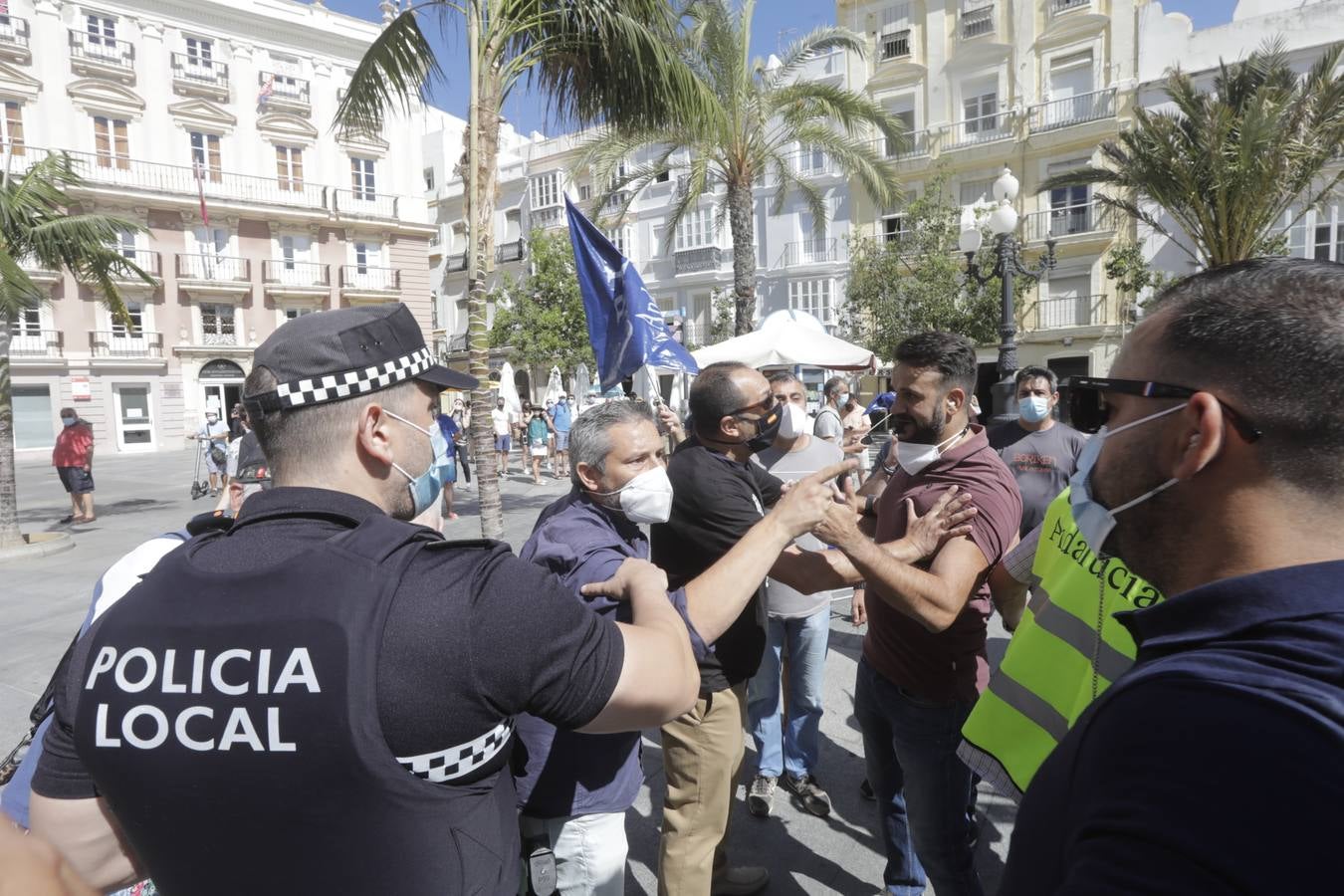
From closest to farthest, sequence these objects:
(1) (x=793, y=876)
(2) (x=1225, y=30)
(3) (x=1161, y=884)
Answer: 1. (3) (x=1161, y=884)
2. (1) (x=793, y=876)
3. (2) (x=1225, y=30)

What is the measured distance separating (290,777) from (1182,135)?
16694 millimetres

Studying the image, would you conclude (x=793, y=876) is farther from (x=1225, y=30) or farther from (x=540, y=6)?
(x=1225, y=30)

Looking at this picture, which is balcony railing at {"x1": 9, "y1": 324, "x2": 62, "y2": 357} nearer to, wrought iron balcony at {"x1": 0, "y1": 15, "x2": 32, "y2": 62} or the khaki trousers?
wrought iron balcony at {"x1": 0, "y1": 15, "x2": 32, "y2": 62}

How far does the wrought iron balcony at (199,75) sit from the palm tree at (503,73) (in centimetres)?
2940

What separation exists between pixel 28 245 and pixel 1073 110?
90.6ft

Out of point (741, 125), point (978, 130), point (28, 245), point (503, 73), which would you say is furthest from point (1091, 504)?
point (978, 130)

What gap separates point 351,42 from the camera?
3195 centimetres

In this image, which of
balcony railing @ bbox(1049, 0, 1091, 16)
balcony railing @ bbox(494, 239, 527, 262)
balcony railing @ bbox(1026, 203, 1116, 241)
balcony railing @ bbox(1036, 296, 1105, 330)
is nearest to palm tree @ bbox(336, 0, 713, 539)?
balcony railing @ bbox(1026, 203, 1116, 241)

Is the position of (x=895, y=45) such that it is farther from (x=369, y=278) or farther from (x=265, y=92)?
(x=265, y=92)

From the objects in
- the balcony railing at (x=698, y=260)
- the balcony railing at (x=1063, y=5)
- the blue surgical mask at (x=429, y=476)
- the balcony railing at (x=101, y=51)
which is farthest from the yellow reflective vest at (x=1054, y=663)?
the balcony railing at (x=101, y=51)

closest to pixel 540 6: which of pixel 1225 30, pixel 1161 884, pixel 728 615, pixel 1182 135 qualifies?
pixel 728 615

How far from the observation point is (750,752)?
3.96 meters

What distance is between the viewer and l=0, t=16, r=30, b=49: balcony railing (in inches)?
1019

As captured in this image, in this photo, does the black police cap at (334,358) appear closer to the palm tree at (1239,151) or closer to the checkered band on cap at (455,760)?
the checkered band on cap at (455,760)
